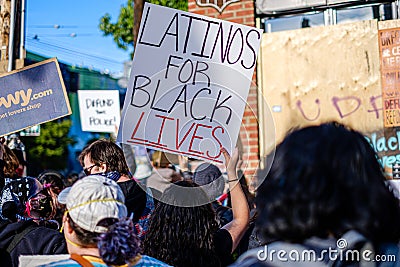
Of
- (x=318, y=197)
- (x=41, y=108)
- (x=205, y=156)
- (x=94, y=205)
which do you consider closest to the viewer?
(x=318, y=197)

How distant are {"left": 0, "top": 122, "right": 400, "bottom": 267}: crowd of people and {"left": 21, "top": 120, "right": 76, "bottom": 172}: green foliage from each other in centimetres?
1838

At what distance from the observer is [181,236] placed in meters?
2.46

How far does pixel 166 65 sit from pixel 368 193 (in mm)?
1781

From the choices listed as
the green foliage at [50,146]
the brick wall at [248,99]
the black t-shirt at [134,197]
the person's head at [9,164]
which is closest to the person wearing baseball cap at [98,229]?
the black t-shirt at [134,197]

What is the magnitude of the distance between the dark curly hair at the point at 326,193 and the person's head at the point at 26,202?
188 cm

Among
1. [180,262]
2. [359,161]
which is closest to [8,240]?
[180,262]

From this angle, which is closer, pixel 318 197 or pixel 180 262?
pixel 318 197

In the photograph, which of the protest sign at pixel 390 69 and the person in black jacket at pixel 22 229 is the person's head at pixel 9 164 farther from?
the protest sign at pixel 390 69

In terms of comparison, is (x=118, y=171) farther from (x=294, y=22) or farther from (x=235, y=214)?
(x=294, y=22)

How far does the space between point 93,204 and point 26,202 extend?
4.06ft

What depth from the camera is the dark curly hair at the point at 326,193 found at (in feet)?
4.54

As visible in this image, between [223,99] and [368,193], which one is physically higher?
[223,99]

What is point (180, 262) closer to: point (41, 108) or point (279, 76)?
point (41, 108)

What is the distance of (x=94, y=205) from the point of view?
6.33 feet
